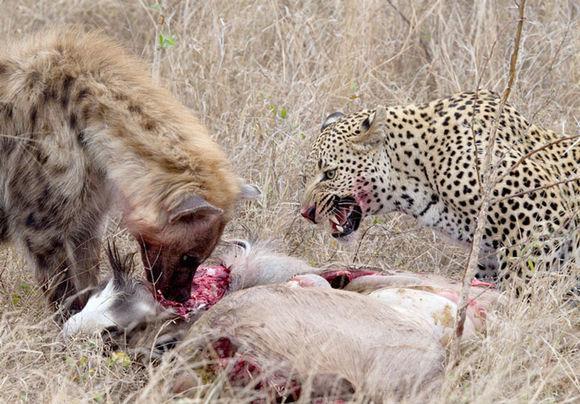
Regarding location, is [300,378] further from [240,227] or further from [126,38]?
[126,38]

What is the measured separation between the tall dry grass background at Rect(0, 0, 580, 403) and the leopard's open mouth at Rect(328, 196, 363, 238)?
149 millimetres

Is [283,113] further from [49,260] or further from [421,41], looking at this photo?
[49,260]

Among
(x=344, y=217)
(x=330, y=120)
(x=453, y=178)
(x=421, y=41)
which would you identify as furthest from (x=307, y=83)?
(x=453, y=178)

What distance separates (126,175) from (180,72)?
2.63 m

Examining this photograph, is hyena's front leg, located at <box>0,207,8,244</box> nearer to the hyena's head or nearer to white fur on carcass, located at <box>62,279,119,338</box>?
the hyena's head

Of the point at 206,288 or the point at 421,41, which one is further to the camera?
the point at 421,41

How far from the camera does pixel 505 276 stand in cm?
532

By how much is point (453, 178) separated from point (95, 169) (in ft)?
5.59

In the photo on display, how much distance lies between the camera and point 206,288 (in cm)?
520

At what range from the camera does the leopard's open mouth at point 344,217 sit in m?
5.91

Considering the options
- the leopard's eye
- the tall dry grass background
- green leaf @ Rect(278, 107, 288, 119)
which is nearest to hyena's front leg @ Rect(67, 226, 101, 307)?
the tall dry grass background

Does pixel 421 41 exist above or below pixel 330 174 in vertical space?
above

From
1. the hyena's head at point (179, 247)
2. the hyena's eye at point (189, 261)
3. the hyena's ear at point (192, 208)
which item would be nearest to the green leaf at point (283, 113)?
the hyena's head at point (179, 247)

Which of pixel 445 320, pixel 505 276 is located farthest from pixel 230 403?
pixel 505 276
